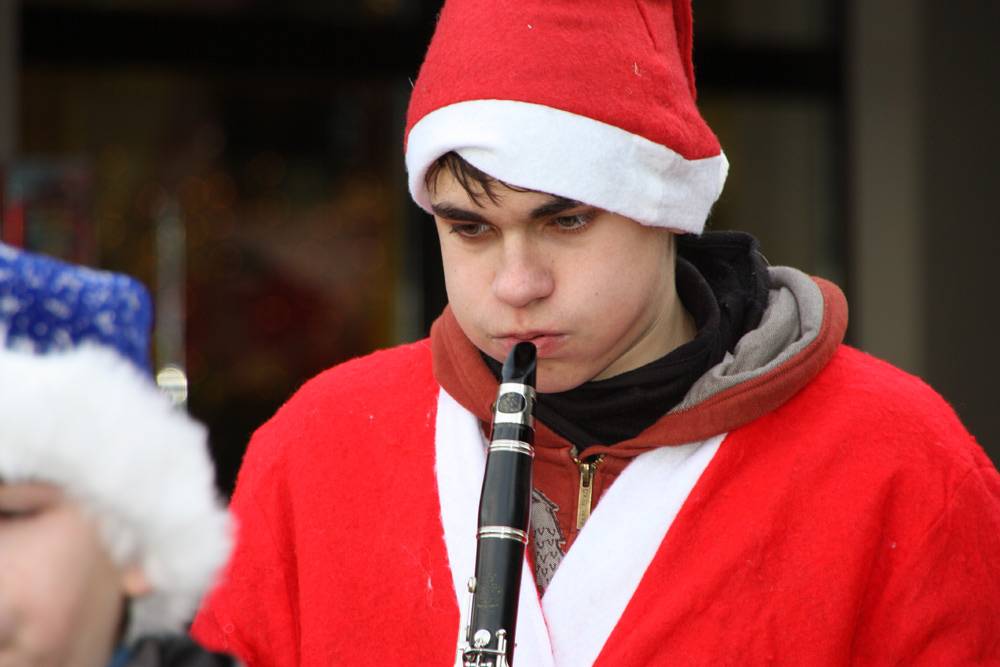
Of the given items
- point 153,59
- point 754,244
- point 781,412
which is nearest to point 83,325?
point 781,412

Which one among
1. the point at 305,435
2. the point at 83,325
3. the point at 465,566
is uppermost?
the point at 83,325

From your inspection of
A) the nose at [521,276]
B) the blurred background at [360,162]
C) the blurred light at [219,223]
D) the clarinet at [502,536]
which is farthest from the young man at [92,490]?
the blurred light at [219,223]

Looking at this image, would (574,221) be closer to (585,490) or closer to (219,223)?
(585,490)

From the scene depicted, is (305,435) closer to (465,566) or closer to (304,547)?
(304,547)

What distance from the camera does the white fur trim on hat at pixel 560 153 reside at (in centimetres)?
137

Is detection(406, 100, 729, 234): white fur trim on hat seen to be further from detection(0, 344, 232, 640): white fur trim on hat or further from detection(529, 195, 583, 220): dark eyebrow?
detection(0, 344, 232, 640): white fur trim on hat

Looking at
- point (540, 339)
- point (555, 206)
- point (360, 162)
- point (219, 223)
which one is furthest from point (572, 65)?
point (219, 223)

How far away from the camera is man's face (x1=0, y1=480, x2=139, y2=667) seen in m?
0.80

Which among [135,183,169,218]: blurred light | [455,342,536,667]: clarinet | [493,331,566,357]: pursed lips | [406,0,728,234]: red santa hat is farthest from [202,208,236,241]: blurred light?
[455,342,536,667]: clarinet

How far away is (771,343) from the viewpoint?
156 cm

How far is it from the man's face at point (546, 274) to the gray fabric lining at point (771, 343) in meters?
0.14

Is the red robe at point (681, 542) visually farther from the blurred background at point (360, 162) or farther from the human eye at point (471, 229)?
the blurred background at point (360, 162)

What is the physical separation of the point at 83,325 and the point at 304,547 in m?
0.75

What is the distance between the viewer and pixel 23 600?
2.64ft
